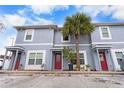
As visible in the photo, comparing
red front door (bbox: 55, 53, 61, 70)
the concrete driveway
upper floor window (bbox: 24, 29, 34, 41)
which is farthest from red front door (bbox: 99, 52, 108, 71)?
upper floor window (bbox: 24, 29, 34, 41)

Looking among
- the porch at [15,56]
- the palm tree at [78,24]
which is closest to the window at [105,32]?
the palm tree at [78,24]

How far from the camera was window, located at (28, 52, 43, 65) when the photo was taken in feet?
34.8

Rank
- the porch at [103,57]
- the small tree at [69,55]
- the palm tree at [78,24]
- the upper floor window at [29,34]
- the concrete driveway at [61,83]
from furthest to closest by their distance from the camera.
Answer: the upper floor window at [29,34], the porch at [103,57], the small tree at [69,55], the palm tree at [78,24], the concrete driveway at [61,83]

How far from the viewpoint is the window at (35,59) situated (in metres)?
10.6

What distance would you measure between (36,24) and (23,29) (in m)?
1.80

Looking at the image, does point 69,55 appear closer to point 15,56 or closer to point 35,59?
point 35,59

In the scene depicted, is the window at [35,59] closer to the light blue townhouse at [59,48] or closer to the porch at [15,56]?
the light blue townhouse at [59,48]

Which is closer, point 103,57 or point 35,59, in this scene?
point 103,57

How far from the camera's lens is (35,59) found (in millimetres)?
10719

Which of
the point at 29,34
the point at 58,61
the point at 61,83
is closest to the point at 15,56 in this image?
the point at 29,34

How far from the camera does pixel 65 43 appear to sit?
11344 millimetres

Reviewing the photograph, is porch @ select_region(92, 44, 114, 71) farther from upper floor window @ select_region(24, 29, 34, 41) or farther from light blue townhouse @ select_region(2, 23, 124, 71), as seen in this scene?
upper floor window @ select_region(24, 29, 34, 41)
